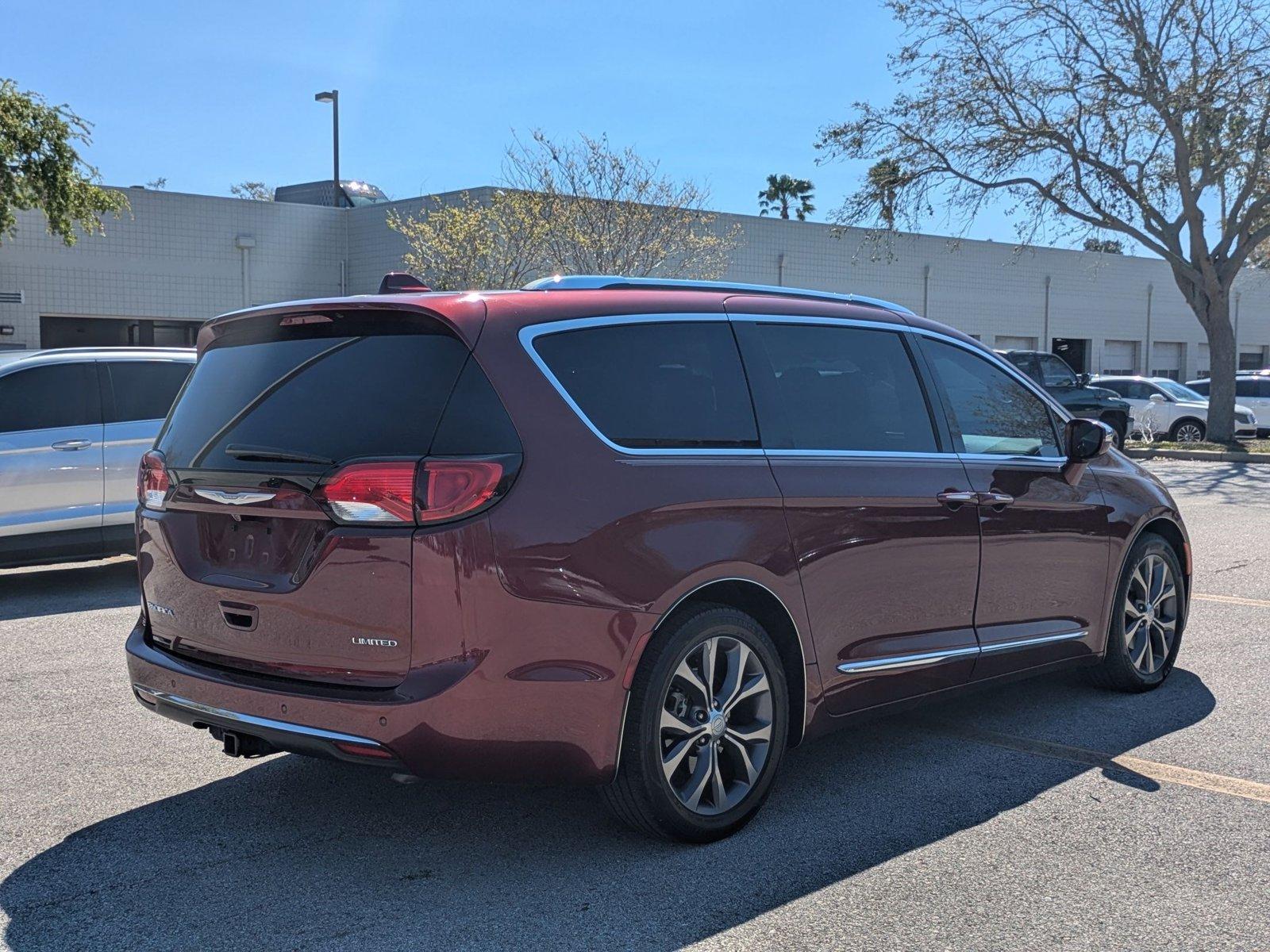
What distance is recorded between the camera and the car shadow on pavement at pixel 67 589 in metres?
8.73

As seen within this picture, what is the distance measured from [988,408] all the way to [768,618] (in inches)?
69.8

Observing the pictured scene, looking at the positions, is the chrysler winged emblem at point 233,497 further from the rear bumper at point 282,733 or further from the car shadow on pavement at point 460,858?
the car shadow on pavement at point 460,858

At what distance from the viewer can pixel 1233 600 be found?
28.6 feet

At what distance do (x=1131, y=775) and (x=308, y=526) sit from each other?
3.23 meters

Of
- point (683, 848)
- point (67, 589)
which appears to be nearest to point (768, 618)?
point (683, 848)

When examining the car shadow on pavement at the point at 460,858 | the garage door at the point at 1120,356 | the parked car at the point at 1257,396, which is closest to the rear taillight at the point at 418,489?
the car shadow on pavement at the point at 460,858

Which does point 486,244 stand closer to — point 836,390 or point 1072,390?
point 1072,390

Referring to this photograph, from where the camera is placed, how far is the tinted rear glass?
383 cm

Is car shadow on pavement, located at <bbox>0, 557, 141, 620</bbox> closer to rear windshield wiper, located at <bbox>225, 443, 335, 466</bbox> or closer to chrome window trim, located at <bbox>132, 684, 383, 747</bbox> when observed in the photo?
chrome window trim, located at <bbox>132, 684, 383, 747</bbox>

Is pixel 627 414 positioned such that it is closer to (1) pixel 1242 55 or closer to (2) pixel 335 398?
(2) pixel 335 398

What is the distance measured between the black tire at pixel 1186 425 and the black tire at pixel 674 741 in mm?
27316

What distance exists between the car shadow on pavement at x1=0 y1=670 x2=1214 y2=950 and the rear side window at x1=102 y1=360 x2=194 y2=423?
199 inches

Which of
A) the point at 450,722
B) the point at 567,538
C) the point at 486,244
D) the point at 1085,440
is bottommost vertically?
the point at 450,722

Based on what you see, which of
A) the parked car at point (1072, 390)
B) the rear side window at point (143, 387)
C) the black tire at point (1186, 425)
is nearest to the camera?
the rear side window at point (143, 387)
